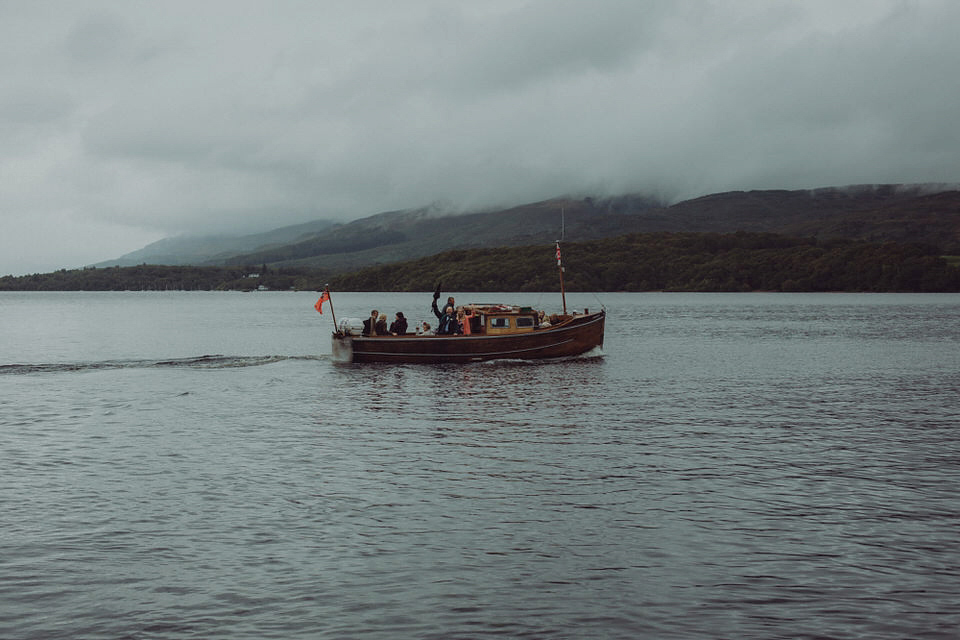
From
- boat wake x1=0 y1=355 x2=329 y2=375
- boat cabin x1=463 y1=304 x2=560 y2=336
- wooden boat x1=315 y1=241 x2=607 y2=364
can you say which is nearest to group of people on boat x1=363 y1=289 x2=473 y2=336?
wooden boat x1=315 y1=241 x2=607 y2=364

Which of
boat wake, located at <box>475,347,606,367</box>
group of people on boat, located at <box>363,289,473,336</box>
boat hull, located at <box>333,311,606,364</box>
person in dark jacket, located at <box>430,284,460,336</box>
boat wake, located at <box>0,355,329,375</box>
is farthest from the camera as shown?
boat wake, located at <box>0,355,329,375</box>

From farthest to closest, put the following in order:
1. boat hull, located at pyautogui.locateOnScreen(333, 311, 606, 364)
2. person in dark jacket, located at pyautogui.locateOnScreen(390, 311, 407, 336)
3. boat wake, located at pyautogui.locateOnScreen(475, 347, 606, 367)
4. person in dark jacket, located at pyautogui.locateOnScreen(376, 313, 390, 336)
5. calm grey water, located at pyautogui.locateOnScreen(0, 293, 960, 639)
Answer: person in dark jacket, located at pyautogui.locateOnScreen(390, 311, 407, 336) < person in dark jacket, located at pyautogui.locateOnScreen(376, 313, 390, 336) < boat wake, located at pyautogui.locateOnScreen(475, 347, 606, 367) < boat hull, located at pyautogui.locateOnScreen(333, 311, 606, 364) < calm grey water, located at pyautogui.locateOnScreen(0, 293, 960, 639)

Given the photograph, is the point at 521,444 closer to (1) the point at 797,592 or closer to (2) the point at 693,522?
(2) the point at 693,522

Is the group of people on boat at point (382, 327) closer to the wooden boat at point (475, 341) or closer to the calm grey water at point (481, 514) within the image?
the wooden boat at point (475, 341)

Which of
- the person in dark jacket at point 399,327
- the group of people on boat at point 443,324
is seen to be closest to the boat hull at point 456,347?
the group of people on boat at point 443,324

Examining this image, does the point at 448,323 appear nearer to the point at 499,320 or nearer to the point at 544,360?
the point at 499,320

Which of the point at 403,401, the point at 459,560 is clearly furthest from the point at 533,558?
the point at 403,401

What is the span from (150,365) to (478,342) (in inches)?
893

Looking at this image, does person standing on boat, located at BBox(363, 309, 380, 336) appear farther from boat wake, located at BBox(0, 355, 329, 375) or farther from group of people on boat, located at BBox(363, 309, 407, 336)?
boat wake, located at BBox(0, 355, 329, 375)

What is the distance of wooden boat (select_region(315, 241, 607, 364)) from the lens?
Result: 49.2 meters

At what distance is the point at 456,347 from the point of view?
49.1 metres

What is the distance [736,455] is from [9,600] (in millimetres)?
17841

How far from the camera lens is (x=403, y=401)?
1406 inches

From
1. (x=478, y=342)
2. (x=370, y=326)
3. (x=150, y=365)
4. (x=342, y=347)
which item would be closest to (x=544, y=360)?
(x=478, y=342)
